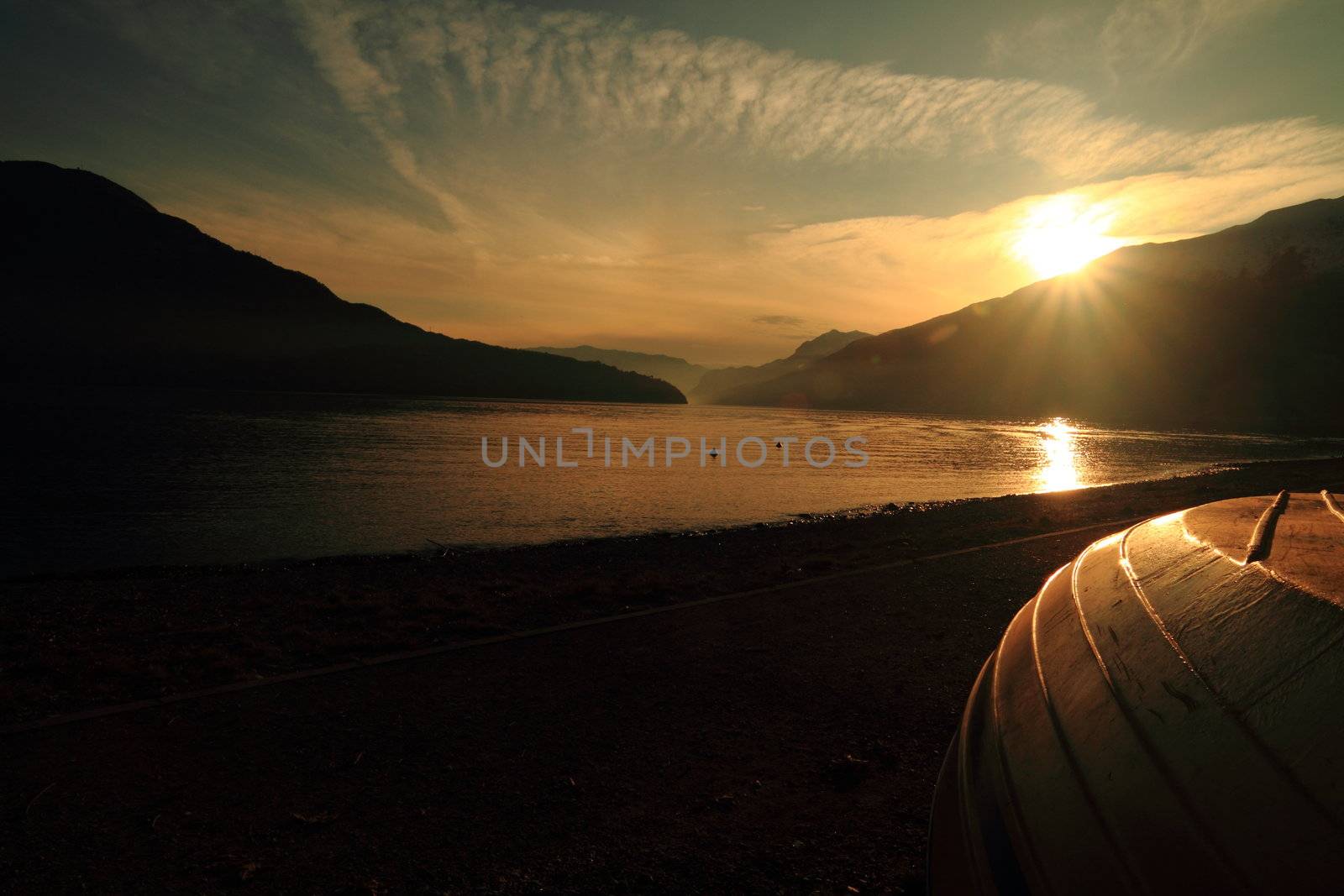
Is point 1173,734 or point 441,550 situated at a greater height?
point 1173,734

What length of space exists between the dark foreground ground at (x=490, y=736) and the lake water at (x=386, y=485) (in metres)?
6.37

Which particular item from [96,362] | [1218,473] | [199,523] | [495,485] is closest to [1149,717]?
[199,523]

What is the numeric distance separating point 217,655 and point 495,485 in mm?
21474

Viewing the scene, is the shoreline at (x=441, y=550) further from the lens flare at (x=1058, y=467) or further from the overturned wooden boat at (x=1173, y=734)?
the overturned wooden boat at (x=1173, y=734)

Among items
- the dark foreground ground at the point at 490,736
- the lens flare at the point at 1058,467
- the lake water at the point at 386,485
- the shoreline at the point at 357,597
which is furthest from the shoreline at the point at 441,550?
the lens flare at the point at 1058,467

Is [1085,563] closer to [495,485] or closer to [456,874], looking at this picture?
[456,874]

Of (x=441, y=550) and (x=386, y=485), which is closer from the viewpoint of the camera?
(x=441, y=550)

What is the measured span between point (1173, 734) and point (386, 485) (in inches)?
1157

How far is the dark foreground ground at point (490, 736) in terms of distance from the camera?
4.07m

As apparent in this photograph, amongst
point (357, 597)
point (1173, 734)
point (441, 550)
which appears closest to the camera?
point (1173, 734)

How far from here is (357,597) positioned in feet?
34.3

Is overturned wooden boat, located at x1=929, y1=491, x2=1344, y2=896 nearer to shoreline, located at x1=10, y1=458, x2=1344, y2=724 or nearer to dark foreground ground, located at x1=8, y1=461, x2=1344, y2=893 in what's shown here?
dark foreground ground, located at x1=8, y1=461, x2=1344, y2=893

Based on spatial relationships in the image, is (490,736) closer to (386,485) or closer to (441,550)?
(441,550)

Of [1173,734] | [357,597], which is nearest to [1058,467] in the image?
[357,597]
